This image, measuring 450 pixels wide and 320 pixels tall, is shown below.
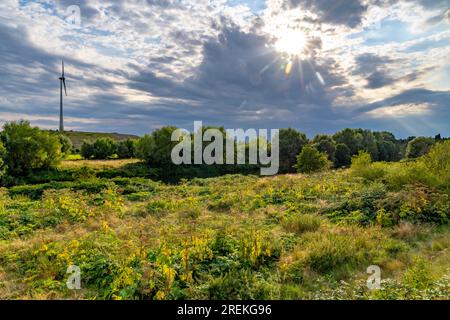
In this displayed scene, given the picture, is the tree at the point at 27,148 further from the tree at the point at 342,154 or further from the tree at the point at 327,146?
the tree at the point at 342,154

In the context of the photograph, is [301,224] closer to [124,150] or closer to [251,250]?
[251,250]

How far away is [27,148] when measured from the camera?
133 ft

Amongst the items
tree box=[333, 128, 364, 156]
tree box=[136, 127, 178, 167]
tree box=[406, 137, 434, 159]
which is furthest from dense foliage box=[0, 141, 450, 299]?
tree box=[333, 128, 364, 156]

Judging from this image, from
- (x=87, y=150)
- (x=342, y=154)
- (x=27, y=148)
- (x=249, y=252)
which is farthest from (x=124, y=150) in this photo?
(x=249, y=252)

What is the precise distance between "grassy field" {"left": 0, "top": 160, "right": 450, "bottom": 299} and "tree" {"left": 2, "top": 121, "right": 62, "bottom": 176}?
108 feet

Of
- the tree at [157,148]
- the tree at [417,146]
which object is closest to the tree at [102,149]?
the tree at [157,148]

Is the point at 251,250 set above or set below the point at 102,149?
below

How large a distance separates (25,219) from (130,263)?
26.1 ft

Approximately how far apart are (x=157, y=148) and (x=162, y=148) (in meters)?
1.13

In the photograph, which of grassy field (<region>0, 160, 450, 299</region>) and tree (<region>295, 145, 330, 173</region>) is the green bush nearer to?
tree (<region>295, 145, 330, 173</region>)

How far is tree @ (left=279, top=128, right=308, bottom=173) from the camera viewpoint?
60.2 m

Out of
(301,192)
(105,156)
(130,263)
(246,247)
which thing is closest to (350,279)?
(246,247)

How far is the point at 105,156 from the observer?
232 ft
